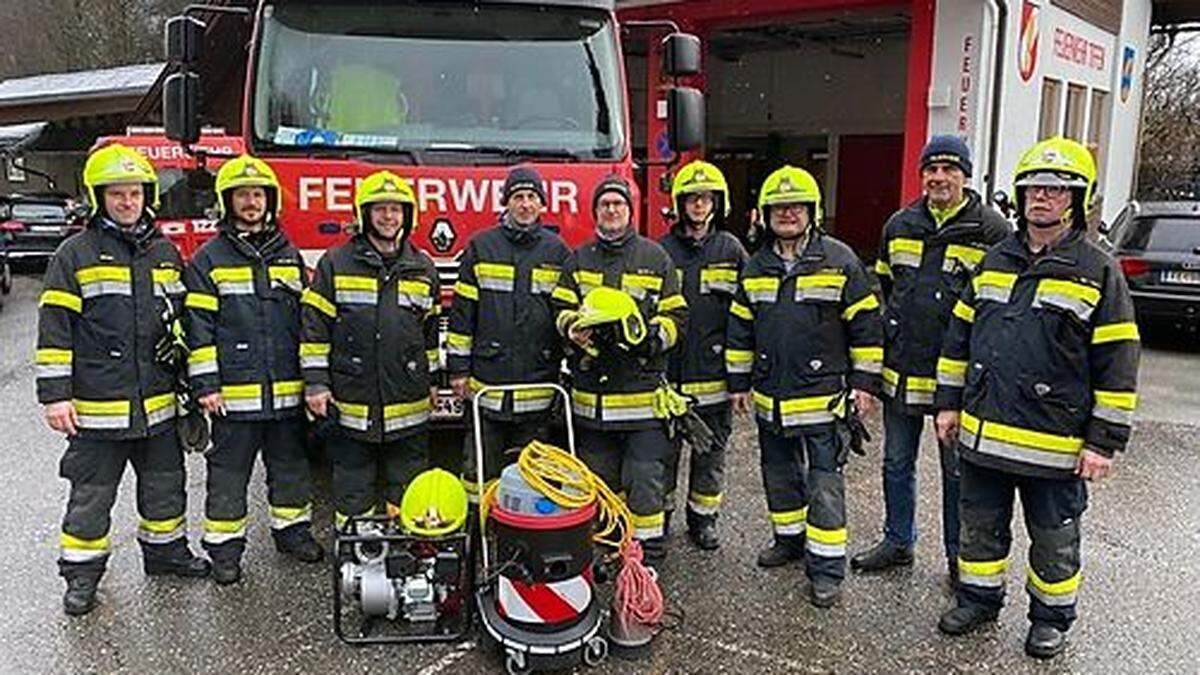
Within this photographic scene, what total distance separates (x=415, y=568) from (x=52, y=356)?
1.73m

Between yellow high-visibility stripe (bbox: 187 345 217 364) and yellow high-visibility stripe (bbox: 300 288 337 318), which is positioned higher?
yellow high-visibility stripe (bbox: 300 288 337 318)

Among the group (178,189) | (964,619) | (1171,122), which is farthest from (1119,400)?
(1171,122)

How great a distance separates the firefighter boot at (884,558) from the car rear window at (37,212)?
54.0 ft

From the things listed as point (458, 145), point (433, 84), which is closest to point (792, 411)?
point (458, 145)

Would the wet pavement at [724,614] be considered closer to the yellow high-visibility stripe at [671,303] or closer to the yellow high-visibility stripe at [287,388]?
the yellow high-visibility stripe at [287,388]

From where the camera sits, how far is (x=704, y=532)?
5.01 metres

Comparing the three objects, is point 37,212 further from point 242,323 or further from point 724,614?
point 724,614

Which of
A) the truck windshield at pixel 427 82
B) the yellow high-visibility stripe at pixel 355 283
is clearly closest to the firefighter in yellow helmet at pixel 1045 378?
the truck windshield at pixel 427 82

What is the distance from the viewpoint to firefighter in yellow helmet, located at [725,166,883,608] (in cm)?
426

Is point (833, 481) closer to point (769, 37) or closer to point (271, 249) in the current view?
point (271, 249)

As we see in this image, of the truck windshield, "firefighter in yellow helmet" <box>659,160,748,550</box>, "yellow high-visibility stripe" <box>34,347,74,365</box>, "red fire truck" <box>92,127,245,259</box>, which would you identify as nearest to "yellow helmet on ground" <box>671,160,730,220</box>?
"firefighter in yellow helmet" <box>659,160,748,550</box>

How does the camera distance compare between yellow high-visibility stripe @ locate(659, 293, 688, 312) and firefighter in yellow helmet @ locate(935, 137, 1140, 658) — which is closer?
firefighter in yellow helmet @ locate(935, 137, 1140, 658)

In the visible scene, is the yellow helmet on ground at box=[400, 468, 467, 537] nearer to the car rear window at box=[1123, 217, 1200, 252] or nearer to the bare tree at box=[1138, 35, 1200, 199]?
the car rear window at box=[1123, 217, 1200, 252]

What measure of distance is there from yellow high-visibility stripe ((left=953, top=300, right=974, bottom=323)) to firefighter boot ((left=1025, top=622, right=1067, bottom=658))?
123cm
